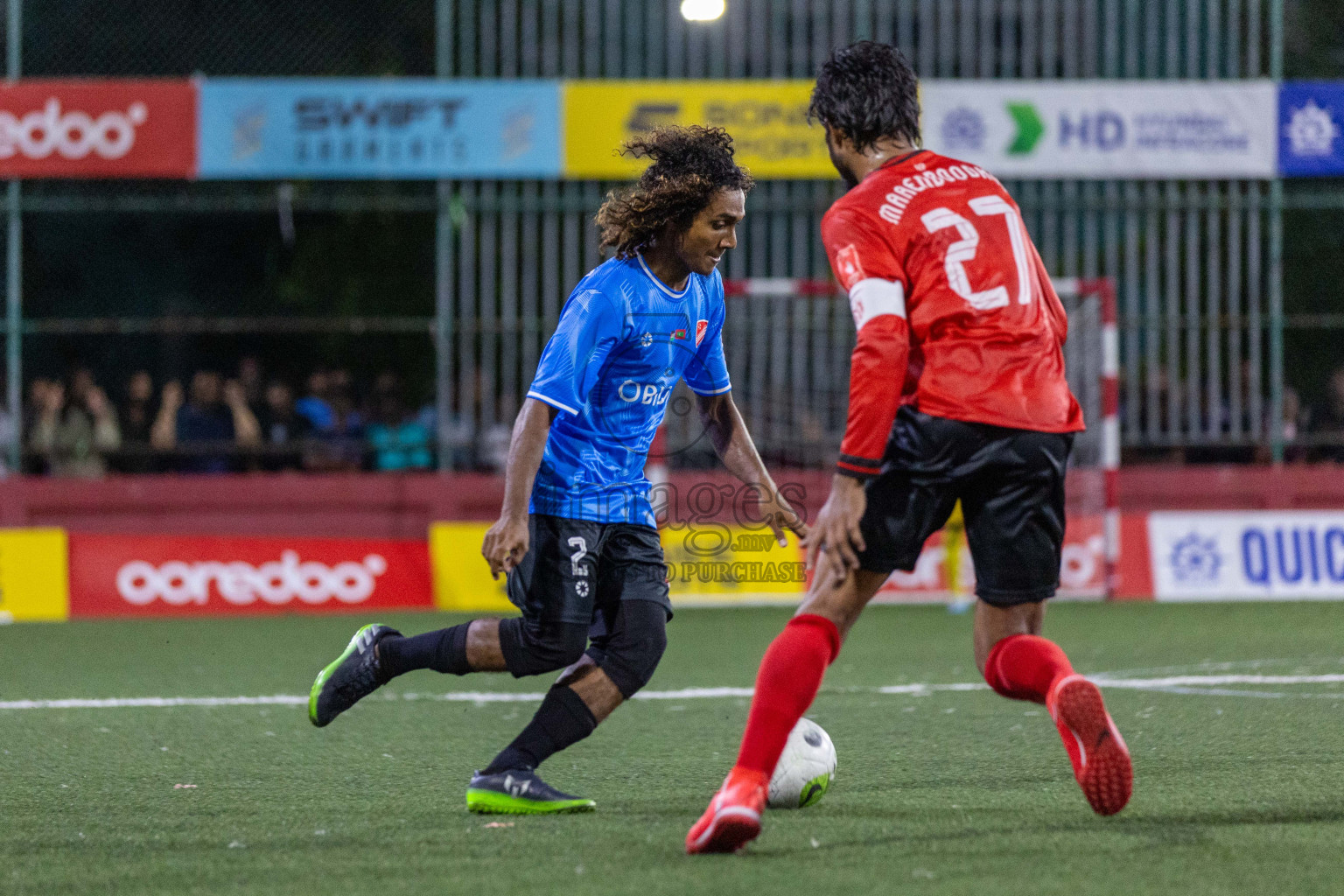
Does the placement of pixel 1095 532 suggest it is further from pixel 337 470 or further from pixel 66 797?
pixel 66 797

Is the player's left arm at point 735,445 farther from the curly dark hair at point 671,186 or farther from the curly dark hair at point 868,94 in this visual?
the curly dark hair at point 868,94

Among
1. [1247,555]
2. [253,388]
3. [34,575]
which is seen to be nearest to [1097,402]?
[1247,555]

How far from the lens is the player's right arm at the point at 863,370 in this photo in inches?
156

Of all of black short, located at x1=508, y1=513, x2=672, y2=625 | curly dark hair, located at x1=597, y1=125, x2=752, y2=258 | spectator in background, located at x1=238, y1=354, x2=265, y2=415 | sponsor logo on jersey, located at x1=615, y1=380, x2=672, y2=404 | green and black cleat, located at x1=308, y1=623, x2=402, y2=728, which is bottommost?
green and black cleat, located at x1=308, y1=623, x2=402, y2=728

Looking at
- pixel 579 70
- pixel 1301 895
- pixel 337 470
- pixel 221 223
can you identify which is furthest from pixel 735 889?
pixel 221 223

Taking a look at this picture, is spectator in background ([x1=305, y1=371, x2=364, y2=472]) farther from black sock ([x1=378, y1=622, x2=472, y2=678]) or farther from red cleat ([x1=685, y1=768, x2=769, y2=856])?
red cleat ([x1=685, y1=768, x2=769, y2=856])

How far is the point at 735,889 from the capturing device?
12.0ft

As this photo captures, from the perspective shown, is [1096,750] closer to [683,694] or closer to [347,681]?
[347,681]

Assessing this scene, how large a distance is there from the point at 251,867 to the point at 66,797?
135 centimetres

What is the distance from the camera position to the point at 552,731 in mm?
4773

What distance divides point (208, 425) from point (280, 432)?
0.59m

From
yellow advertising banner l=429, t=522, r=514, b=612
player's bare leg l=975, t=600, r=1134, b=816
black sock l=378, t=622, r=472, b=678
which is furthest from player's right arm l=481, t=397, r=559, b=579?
yellow advertising banner l=429, t=522, r=514, b=612

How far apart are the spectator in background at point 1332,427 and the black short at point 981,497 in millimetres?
10748

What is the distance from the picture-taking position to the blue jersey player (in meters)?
4.69
